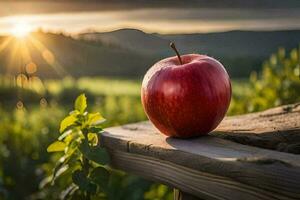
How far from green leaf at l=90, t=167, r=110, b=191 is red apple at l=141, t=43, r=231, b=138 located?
0.40m

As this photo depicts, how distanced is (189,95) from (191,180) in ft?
0.86

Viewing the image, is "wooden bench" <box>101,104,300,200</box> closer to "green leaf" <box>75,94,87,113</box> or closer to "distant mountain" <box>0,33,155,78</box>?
"green leaf" <box>75,94,87,113</box>

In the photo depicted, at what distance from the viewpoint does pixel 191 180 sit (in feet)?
5.78

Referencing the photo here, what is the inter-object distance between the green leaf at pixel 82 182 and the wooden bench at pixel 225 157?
7.3 inches

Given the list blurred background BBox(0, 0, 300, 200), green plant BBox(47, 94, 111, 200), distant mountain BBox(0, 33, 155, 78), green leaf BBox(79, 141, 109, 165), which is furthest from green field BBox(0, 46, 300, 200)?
green leaf BBox(79, 141, 109, 165)

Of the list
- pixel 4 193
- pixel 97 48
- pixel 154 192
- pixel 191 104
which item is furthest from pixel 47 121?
pixel 97 48

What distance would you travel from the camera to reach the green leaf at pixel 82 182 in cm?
234

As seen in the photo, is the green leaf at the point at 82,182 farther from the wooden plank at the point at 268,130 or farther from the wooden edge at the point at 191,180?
the wooden plank at the point at 268,130

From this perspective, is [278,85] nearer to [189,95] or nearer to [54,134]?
[54,134]

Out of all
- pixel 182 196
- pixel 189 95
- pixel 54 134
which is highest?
pixel 189 95

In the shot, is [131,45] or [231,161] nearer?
[231,161]

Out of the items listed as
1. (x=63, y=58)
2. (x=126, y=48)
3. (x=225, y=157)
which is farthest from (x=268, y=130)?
(x=63, y=58)

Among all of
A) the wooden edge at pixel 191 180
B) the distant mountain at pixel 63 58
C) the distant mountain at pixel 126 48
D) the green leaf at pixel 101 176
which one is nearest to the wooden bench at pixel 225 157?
the wooden edge at pixel 191 180

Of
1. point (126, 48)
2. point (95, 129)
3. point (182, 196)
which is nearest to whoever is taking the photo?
point (182, 196)
